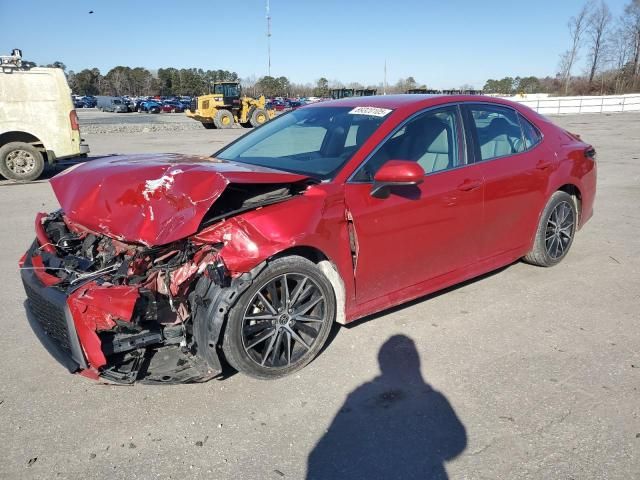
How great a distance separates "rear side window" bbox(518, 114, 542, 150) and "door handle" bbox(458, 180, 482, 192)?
982mm

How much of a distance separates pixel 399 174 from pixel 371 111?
0.91 meters

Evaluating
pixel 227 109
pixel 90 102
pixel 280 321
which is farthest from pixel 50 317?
pixel 90 102

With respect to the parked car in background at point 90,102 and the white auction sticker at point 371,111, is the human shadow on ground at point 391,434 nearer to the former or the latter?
the white auction sticker at point 371,111

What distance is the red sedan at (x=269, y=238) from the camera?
9.21 feet

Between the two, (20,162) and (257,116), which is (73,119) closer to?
(20,162)

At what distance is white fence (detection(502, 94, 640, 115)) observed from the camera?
1444 inches

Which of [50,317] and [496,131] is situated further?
[496,131]

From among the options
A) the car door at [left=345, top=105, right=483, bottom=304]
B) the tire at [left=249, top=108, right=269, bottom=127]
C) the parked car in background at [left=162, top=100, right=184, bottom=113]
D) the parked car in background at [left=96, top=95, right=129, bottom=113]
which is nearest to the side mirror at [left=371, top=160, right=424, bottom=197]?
the car door at [left=345, top=105, right=483, bottom=304]

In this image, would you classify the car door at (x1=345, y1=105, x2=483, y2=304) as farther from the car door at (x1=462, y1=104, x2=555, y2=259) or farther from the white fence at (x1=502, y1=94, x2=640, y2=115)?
the white fence at (x1=502, y1=94, x2=640, y2=115)

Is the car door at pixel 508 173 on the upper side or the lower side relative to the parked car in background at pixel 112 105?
lower

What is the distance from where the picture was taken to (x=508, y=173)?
4.18m

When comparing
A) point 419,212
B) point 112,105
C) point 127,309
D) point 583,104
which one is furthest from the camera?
point 112,105

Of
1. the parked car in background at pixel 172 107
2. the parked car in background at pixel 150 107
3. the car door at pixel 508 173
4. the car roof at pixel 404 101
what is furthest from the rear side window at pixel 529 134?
the parked car in background at pixel 172 107

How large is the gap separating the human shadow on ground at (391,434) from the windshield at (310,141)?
144 cm
